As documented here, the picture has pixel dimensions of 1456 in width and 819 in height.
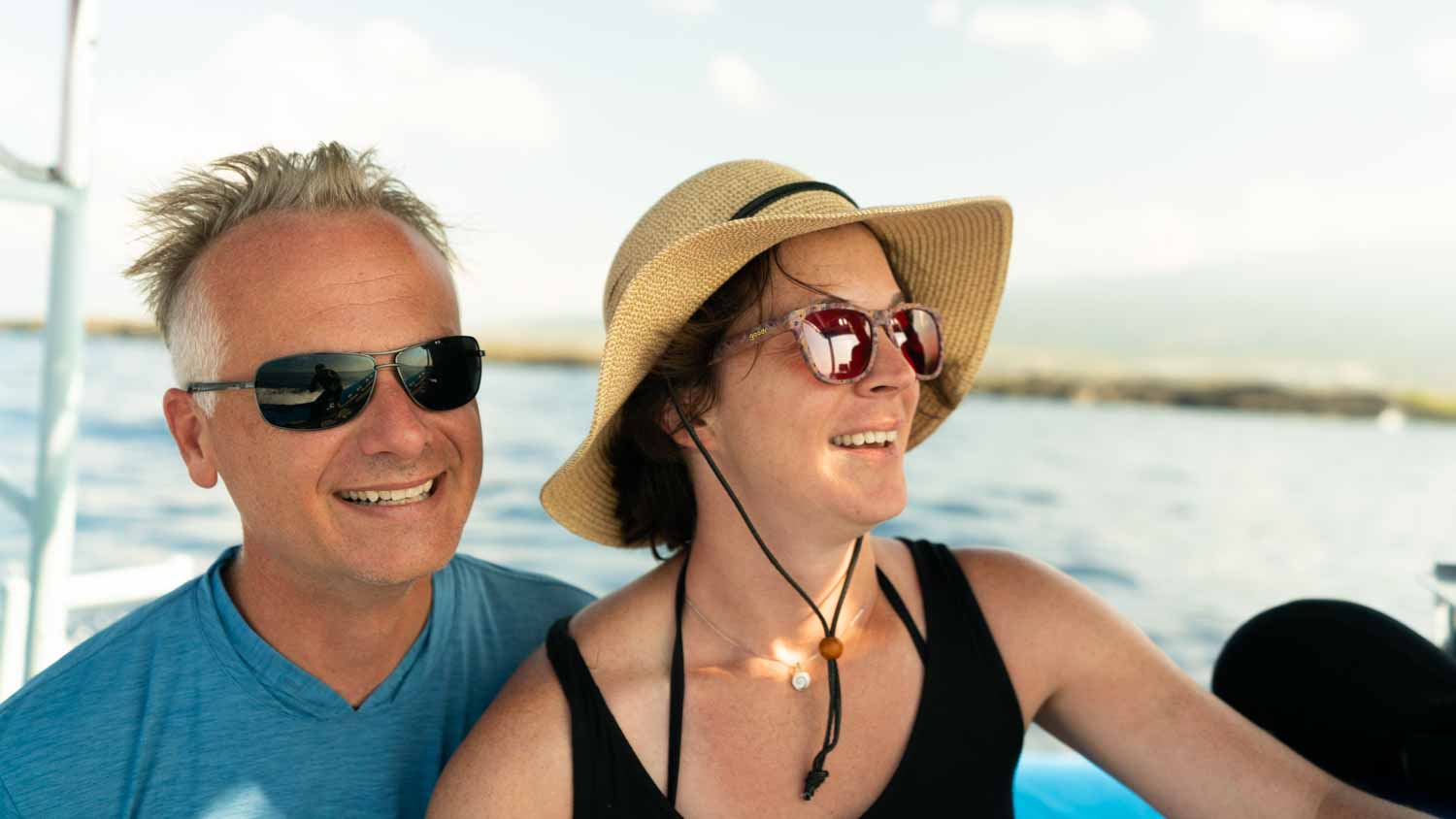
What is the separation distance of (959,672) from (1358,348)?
28.1 m

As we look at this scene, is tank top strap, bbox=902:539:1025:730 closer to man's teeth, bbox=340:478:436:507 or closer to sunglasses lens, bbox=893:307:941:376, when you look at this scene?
sunglasses lens, bbox=893:307:941:376

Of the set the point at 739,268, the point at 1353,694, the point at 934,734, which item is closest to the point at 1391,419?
the point at 1353,694

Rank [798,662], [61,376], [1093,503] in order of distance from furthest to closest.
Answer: [1093,503] → [61,376] → [798,662]

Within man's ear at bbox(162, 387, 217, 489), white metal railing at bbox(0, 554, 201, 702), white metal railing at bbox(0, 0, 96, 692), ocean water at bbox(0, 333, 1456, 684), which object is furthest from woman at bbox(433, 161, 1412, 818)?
ocean water at bbox(0, 333, 1456, 684)

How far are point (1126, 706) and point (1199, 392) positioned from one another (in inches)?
977

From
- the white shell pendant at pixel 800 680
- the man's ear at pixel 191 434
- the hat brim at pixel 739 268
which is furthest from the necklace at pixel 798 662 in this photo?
the man's ear at pixel 191 434

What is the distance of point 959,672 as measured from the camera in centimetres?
184

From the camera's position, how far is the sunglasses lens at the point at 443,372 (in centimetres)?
179

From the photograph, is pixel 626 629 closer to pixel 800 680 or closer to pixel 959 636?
pixel 800 680

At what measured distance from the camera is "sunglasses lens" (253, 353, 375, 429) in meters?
1.73

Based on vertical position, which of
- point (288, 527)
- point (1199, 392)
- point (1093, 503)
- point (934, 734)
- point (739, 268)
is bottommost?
point (1093, 503)

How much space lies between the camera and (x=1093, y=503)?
1452 cm

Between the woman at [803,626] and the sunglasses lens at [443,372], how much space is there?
218 millimetres

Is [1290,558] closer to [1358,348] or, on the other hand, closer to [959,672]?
[959,672]
